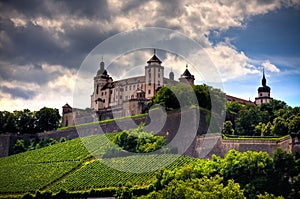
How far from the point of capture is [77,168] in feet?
176

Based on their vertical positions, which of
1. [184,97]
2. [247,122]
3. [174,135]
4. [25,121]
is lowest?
[174,135]

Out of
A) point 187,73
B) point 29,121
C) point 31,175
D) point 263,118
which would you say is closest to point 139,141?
point 31,175

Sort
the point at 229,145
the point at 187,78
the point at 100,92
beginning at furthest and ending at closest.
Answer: the point at 100,92 → the point at 187,78 → the point at 229,145

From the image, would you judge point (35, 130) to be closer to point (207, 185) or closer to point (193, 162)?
point (193, 162)

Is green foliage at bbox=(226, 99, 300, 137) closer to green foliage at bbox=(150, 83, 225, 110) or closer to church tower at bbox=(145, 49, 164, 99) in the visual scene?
green foliage at bbox=(150, 83, 225, 110)

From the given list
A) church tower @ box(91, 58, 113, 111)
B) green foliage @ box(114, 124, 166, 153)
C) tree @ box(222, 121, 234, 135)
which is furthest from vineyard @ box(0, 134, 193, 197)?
church tower @ box(91, 58, 113, 111)

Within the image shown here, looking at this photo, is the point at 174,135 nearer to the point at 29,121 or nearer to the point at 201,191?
the point at 201,191

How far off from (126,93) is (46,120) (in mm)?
11750

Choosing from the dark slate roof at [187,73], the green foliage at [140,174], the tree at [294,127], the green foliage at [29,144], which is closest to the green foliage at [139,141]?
the green foliage at [140,174]

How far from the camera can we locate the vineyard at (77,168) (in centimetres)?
4791

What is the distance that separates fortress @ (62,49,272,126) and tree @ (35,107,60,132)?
2.81 meters

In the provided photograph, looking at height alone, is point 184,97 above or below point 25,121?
above

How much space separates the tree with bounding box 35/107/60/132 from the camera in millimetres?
76312

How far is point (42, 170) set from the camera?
55219 millimetres
